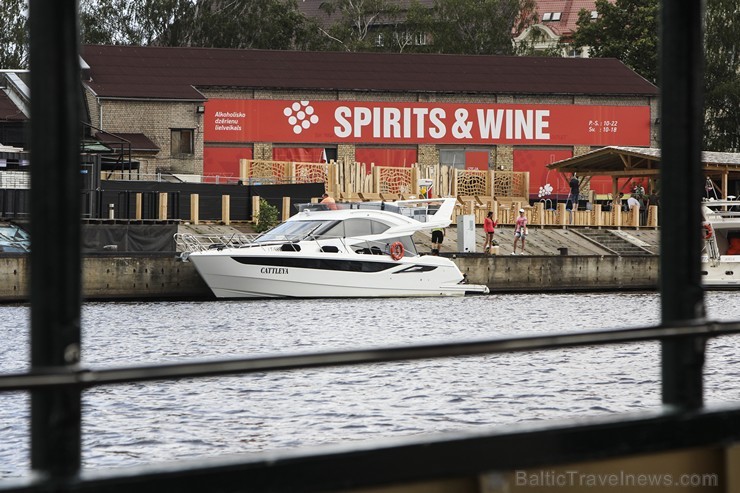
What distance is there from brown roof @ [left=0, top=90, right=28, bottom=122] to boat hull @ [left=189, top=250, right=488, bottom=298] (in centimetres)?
2023

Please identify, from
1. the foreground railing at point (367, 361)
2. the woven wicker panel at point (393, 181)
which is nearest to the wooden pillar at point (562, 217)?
the woven wicker panel at point (393, 181)

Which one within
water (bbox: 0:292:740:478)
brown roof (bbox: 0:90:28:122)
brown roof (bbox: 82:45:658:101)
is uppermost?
brown roof (bbox: 82:45:658:101)

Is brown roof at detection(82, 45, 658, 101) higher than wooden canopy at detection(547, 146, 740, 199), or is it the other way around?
brown roof at detection(82, 45, 658, 101)

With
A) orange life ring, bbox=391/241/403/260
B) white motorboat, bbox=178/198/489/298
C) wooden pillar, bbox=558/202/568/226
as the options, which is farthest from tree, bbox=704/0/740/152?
orange life ring, bbox=391/241/403/260

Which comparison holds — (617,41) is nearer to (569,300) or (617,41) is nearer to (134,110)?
(134,110)

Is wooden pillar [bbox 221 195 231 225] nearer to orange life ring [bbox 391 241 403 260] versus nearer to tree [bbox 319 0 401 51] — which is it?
orange life ring [bbox 391 241 403 260]

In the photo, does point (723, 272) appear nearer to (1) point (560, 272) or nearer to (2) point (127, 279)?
(1) point (560, 272)

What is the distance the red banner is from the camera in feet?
193

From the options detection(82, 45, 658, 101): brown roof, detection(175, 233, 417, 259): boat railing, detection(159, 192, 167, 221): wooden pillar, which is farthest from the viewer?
detection(82, 45, 658, 101): brown roof

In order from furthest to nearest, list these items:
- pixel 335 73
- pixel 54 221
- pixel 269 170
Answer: pixel 335 73, pixel 269 170, pixel 54 221

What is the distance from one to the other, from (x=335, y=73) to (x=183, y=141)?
10054 mm

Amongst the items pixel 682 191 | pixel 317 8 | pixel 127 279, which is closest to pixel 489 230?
pixel 127 279

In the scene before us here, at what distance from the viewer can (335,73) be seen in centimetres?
6331

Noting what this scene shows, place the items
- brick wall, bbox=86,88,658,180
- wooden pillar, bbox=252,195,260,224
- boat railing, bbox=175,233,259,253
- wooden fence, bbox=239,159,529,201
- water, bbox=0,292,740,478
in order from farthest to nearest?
brick wall, bbox=86,88,658,180
wooden fence, bbox=239,159,529,201
wooden pillar, bbox=252,195,260,224
boat railing, bbox=175,233,259,253
water, bbox=0,292,740,478
